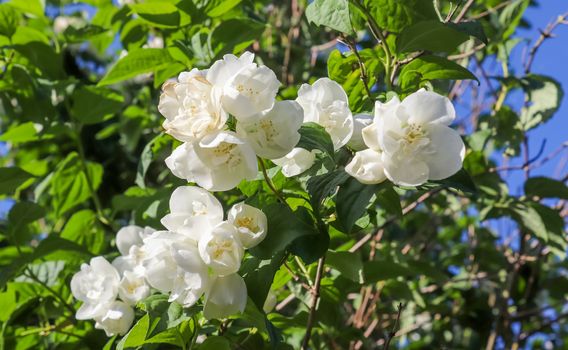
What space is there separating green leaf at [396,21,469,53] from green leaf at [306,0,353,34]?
96 mm

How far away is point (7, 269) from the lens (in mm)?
1564

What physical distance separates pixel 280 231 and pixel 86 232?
41.6 inches

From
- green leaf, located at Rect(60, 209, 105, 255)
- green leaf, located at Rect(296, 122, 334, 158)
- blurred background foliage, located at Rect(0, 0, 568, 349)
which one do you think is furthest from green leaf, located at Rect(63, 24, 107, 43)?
green leaf, located at Rect(296, 122, 334, 158)

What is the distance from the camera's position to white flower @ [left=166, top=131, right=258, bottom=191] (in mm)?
931

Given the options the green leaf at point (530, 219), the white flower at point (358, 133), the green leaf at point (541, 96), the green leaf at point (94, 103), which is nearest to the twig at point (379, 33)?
the white flower at point (358, 133)

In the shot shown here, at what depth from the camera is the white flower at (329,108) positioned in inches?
41.8

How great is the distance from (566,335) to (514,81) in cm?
169

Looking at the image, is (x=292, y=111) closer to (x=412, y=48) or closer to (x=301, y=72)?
(x=412, y=48)

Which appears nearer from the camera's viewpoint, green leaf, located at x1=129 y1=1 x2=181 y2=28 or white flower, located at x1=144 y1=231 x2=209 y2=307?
white flower, located at x1=144 y1=231 x2=209 y2=307

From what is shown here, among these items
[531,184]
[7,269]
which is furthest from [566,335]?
[7,269]

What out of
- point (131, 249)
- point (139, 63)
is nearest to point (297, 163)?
point (131, 249)

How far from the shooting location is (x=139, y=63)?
1.61m

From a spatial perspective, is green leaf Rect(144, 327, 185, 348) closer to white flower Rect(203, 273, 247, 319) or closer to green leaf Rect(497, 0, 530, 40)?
white flower Rect(203, 273, 247, 319)

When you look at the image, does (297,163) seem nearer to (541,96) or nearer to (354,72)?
(354,72)
